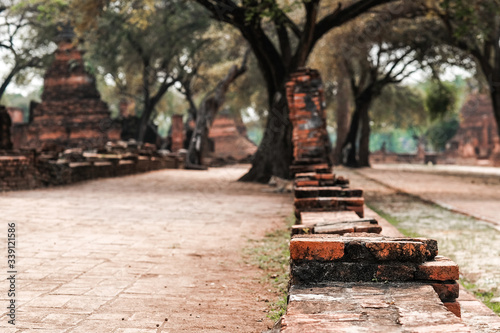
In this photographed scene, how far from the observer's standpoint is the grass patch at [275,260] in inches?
125

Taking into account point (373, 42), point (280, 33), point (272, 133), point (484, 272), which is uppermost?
point (373, 42)

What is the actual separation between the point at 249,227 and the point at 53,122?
23.9 metres

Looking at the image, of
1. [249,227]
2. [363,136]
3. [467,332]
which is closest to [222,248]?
[249,227]

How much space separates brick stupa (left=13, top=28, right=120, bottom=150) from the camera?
27.5 m

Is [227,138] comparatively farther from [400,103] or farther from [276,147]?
[276,147]

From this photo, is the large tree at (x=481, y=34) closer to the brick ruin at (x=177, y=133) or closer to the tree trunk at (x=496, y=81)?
the tree trunk at (x=496, y=81)

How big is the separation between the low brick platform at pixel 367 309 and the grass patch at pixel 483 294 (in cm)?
147

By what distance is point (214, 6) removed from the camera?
12.0m

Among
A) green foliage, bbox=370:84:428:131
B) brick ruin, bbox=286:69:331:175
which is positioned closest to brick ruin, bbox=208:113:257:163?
green foliage, bbox=370:84:428:131

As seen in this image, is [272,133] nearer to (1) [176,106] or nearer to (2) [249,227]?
(2) [249,227]

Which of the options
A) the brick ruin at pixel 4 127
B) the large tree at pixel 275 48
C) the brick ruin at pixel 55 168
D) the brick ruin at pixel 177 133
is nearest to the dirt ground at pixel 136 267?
the brick ruin at pixel 55 168

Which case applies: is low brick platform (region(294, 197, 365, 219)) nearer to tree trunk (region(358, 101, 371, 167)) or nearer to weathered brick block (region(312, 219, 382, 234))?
weathered brick block (region(312, 219, 382, 234))

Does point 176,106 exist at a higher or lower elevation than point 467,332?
higher

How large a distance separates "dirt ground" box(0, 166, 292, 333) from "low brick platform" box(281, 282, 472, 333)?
0.73m
